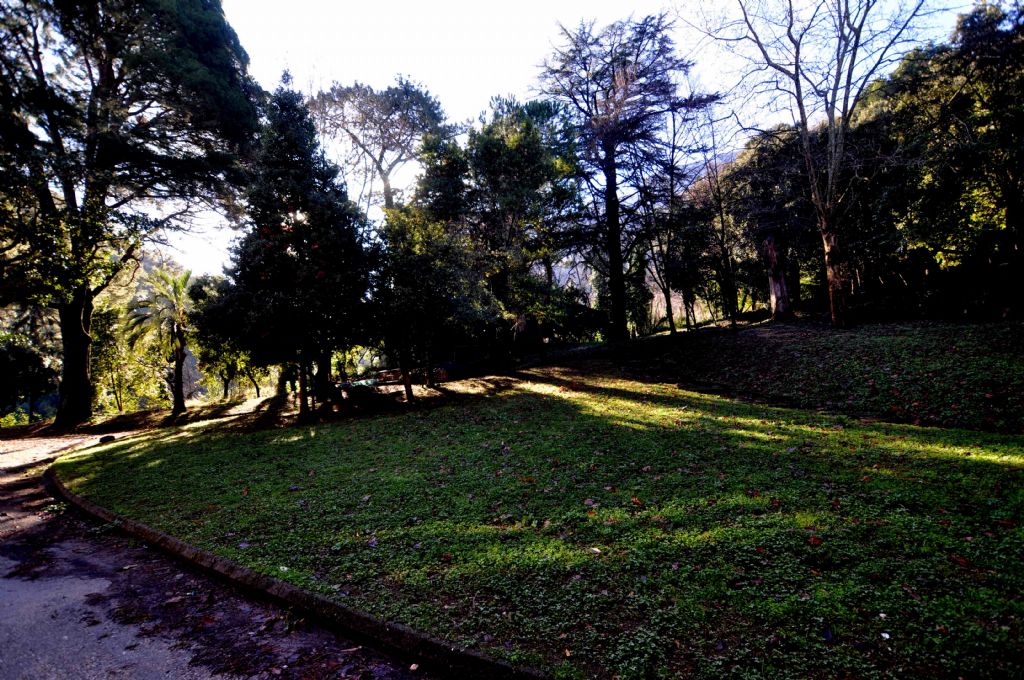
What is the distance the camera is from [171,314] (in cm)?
1780

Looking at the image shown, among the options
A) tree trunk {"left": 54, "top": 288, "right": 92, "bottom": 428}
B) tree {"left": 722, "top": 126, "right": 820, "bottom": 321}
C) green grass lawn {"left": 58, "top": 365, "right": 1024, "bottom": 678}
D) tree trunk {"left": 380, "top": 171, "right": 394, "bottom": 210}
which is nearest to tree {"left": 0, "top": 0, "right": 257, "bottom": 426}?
tree trunk {"left": 54, "top": 288, "right": 92, "bottom": 428}

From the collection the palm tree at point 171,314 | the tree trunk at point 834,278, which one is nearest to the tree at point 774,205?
the tree trunk at point 834,278

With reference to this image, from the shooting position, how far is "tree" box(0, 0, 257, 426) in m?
10.7

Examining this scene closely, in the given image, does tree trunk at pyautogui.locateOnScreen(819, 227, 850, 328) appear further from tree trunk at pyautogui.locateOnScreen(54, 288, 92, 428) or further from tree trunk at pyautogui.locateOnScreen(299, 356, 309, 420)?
tree trunk at pyautogui.locateOnScreen(54, 288, 92, 428)

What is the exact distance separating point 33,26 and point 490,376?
1866cm

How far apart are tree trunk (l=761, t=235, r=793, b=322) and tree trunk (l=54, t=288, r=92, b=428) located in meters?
28.9

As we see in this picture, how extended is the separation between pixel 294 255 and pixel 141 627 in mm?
11225

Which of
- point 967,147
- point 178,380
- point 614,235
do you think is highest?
point 967,147

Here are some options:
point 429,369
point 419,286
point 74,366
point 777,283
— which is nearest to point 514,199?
point 419,286

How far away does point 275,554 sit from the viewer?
494 cm

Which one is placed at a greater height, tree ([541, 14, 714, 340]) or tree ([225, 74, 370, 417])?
tree ([541, 14, 714, 340])

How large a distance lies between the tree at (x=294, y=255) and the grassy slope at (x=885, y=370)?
1037cm

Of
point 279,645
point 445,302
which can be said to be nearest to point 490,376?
point 445,302

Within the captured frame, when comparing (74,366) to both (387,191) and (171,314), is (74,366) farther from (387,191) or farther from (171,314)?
(387,191)
